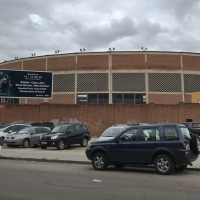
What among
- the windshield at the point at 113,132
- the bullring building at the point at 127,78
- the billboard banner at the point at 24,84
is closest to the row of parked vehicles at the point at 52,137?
the windshield at the point at 113,132

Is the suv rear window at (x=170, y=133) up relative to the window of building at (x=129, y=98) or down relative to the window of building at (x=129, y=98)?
down

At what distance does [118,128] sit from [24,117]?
23.8 meters

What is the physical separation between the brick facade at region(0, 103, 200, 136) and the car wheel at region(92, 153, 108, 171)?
23.9 metres

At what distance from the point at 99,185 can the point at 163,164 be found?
9.65 feet

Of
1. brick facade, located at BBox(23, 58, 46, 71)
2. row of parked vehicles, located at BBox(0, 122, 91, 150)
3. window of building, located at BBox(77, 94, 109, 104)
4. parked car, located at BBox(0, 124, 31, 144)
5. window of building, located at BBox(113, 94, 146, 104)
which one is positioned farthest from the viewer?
brick facade, located at BBox(23, 58, 46, 71)

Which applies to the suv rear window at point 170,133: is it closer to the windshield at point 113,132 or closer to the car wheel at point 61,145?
the windshield at point 113,132

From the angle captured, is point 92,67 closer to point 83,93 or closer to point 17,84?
point 83,93

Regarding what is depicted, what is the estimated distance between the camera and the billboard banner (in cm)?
2991

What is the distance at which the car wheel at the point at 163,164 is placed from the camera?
9805mm

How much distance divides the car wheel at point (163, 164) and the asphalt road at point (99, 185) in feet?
0.78

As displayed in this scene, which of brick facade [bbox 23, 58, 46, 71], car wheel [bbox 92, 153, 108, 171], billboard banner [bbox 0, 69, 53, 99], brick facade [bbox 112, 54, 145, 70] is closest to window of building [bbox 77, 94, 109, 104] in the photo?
brick facade [bbox 112, 54, 145, 70]

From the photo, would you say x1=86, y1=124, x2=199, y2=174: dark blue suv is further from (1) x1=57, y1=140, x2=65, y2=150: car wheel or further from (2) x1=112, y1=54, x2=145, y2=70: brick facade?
(2) x1=112, y1=54, x2=145, y2=70: brick facade

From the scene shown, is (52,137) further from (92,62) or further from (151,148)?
(92,62)

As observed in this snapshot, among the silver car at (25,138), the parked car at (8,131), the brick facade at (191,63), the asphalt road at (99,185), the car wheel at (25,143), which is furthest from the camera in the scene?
the brick facade at (191,63)
